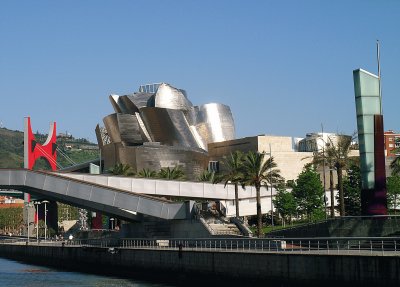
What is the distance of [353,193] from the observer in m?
97.5

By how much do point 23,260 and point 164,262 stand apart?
44.1 metres

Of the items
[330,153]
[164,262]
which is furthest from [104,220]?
[164,262]

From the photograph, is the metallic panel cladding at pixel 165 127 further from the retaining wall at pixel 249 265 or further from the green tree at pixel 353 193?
the retaining wall at pixel 249 265

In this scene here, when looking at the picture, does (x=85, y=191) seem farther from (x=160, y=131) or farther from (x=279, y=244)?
(x=160, y=131)

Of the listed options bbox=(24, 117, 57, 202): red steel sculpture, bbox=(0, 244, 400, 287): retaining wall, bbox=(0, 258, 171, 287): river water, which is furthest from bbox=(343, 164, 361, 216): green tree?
bbox=(24, 117, 57, 202): red steel sculpture

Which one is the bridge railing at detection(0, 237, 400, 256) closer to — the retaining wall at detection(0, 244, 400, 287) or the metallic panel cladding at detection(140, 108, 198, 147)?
the retaining wall at detection(0, 244, 400, 287)

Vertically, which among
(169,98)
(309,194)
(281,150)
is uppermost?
(169,98)

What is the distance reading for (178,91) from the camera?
16425cm

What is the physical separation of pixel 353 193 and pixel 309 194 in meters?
7.05

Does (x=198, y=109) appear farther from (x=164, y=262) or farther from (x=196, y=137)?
(x=164, y=262)

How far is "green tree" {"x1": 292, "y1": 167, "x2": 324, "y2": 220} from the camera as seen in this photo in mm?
102125

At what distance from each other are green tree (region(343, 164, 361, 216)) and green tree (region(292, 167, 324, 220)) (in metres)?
4.46

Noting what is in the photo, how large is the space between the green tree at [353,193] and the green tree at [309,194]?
A: 176 inches

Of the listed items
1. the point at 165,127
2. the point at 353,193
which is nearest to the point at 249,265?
the point at 353,193
